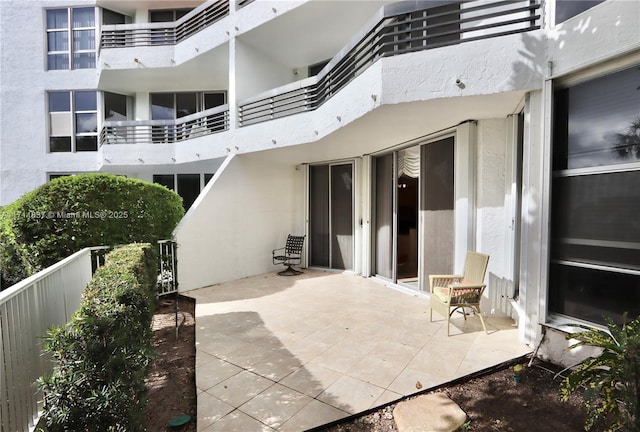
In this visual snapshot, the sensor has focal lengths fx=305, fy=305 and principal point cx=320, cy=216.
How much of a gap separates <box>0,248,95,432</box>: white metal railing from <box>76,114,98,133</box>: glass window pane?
10.8 meters

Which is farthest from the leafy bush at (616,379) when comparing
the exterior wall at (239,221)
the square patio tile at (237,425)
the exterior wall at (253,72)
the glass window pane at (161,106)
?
the glass window pane at (161,106)

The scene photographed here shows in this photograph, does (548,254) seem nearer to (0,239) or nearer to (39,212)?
(39,212)

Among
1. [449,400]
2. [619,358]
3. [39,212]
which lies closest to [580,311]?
[619,358]

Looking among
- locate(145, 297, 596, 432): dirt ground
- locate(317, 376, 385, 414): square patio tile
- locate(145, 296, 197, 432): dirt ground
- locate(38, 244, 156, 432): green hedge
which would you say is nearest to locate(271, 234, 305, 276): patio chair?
locate(145, 296, 197, 432): dirt ground

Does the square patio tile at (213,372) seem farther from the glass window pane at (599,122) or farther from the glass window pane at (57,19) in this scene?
the glass window pane at (57,19)

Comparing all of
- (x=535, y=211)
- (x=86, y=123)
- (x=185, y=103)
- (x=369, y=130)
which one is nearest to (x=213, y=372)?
(x=535, y=211)

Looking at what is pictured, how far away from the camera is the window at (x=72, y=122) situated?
35.8 feet

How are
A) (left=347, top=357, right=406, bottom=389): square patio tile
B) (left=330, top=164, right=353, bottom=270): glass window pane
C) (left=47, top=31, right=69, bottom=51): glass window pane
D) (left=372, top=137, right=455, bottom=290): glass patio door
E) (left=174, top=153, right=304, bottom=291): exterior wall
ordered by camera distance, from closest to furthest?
1. (left=347, top=357, right=406, bottom=389): square patio tile
2. (left=372, top=137, right=455, bottom=290): glass patio door
3. (left=174, top=153, right=304, bottom=291): exterior wall
4. (left=330, top=164, right=353, bottom=270): glass window pane
5. (left=47, top=31, right=69, bottom=51): glass window pane

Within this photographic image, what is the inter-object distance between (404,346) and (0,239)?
6.84m

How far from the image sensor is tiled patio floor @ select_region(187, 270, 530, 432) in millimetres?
2617

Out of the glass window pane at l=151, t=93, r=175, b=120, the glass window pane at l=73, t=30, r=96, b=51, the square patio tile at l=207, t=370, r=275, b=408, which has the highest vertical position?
the glass window pane at l=73, t=30, r=96, b=51

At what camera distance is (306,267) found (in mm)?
8961

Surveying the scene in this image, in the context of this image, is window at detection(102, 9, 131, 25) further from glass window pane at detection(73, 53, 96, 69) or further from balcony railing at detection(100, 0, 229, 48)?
balcony railing at detection(100, 0, 229, 48)

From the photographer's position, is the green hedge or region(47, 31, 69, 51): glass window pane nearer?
the green hedge
